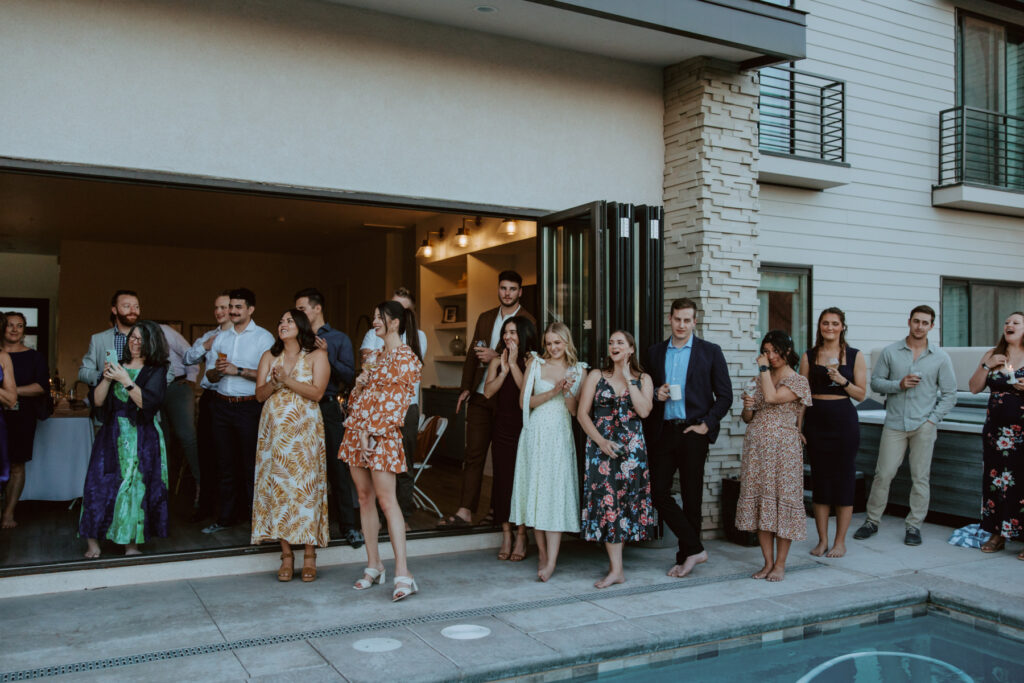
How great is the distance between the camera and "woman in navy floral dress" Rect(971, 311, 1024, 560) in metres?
5.63

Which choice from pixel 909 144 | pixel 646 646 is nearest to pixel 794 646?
pixel 646 646

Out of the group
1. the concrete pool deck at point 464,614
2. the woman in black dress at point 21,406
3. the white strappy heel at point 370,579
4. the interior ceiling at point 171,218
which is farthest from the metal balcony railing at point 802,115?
the woman in black dress at point 21,406

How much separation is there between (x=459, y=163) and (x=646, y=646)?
131 inches

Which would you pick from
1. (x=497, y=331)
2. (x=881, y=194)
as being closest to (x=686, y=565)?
(x=497, y=331)

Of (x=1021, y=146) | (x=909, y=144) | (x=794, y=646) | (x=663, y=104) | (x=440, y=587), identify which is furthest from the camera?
(x=1021, y=146)

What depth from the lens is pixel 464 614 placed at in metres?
→ 4.21

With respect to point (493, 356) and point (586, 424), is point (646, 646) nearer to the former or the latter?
point (586, 424)

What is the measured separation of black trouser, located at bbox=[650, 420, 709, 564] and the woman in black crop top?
102cm

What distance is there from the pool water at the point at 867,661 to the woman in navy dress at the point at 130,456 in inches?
114

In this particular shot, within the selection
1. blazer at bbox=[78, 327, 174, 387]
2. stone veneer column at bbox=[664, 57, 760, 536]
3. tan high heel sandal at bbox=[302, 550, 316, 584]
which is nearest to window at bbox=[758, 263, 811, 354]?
stone veneer column at bbox=[664, 57, 760, 536]

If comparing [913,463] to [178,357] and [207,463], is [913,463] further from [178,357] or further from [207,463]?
[178,357]

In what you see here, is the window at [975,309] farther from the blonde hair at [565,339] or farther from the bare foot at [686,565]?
the blonde hair at [565,339]

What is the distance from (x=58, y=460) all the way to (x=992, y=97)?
35.2 feet

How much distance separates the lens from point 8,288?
13.8 meters
